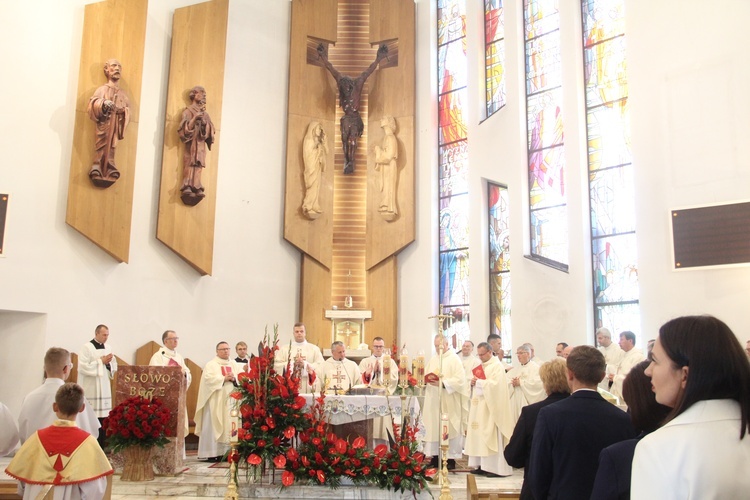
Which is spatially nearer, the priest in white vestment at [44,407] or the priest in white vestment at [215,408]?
the priest in white vestment at [44,407]

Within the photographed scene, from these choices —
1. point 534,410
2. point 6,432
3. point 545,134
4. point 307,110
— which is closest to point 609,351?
point 545,134

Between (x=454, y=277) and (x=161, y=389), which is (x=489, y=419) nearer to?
(x=161, y=389)

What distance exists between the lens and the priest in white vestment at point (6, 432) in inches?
168

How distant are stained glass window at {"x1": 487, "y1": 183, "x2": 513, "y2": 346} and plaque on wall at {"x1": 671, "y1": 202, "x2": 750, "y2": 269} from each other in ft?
10.5

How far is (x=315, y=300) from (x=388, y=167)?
2710 mm

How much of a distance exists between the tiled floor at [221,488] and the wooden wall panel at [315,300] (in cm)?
389

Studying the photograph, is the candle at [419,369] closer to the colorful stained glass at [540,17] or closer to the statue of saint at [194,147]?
the statue of saint at [194,147]

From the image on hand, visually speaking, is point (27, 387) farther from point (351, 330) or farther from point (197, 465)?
point (351, 330)

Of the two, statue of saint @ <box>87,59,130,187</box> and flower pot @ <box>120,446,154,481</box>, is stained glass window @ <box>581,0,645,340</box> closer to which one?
flower pot @ <box>120,446,154,481</box>

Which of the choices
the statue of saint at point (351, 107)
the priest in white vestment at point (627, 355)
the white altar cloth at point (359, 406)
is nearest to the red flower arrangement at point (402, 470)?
the white altar cloth at point (359, 406)

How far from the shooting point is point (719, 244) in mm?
9016

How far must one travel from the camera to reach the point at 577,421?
2.95 meters

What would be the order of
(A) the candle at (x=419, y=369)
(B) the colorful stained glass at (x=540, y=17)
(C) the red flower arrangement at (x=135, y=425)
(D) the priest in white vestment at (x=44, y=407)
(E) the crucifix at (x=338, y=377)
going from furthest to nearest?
(B) the colorful stained glass at (x=540, y=17)
(E) the crucifix at (x=338, y=377)
(A) the candle at (x=419, y=369)
(C) the red flower arrangement at (x=135, y=425)
(D) the priest in white vestment at (x=44, y=407)

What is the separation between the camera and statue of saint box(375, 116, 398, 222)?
13.0m
